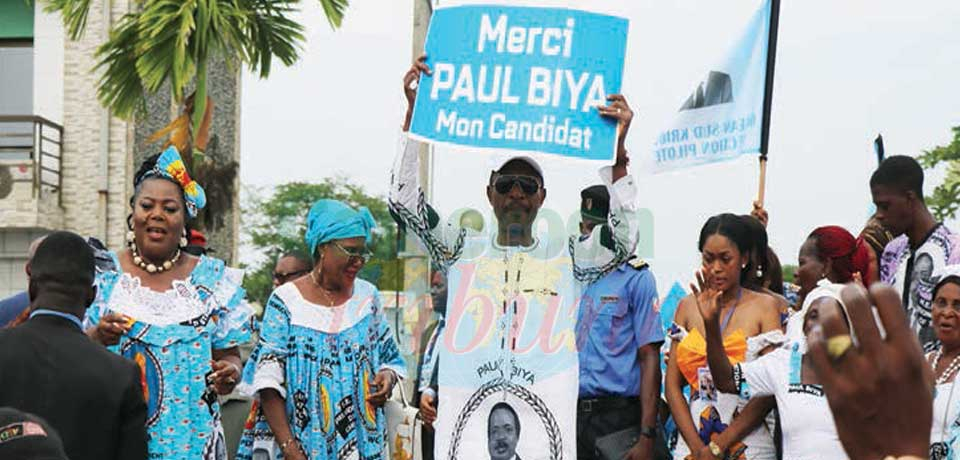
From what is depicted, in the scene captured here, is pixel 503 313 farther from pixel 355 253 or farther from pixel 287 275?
pixel 287 275

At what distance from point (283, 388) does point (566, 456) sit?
1.33m

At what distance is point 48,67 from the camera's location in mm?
19422

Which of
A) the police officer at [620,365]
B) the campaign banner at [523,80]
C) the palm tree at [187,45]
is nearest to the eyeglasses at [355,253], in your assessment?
the campaign banner at [523,80]

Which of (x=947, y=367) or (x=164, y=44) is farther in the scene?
(x=164, y=44)

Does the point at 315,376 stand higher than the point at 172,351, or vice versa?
the point at 172,351

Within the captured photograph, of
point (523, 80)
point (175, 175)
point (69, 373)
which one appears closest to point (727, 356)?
point (523, 80)

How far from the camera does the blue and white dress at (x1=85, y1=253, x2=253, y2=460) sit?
5207 millimetres

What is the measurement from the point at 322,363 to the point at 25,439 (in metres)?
2.89

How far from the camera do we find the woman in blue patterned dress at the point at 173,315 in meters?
5.21

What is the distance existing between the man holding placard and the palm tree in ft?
22.4

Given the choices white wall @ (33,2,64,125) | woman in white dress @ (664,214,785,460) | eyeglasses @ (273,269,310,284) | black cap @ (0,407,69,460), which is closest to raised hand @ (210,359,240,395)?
woman in white dress @ (664,214,785,460)

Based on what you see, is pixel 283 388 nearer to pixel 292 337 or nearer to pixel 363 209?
pixel 292 337

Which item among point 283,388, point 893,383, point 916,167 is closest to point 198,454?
point 283,388

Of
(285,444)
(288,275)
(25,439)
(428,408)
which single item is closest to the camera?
(25,439)
